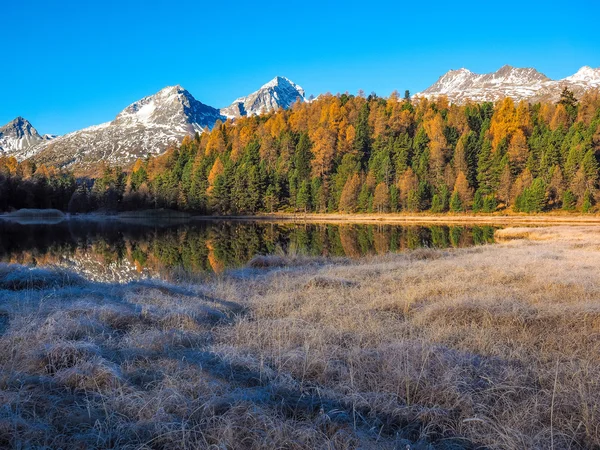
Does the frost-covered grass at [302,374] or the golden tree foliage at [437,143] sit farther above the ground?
the golden tree foliage at [437,143]

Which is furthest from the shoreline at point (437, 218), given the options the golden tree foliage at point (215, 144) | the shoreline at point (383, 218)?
the golden tree foliage at point (215, 144)

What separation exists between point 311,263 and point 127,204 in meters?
82.6

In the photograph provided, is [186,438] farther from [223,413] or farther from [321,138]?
[321,138]

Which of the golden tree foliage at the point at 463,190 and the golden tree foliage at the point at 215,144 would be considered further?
the golden tree foliage at the point at 215,144

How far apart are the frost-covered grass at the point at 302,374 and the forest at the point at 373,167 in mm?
62850

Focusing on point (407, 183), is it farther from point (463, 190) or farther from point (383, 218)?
point (383, 218)

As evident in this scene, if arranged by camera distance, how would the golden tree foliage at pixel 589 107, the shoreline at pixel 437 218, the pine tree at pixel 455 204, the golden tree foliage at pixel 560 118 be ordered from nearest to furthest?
the shoreline at pixel 437 218
the pine tree at pixel 455 204
the golden tree foliage at pixel 589 107
the golden tree foliage at pixel 560 118

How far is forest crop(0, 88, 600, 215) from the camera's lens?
220 ft

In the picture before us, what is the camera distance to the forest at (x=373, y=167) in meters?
67.0

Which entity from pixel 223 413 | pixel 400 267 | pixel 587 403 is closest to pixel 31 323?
pixel 223 413

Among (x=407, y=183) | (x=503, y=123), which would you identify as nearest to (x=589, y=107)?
(x=503, y=123)

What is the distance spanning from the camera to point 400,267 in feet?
48.1

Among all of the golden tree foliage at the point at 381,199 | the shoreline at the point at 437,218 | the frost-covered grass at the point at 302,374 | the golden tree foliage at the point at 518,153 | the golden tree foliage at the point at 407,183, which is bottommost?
the shoreline at the point at 437,218

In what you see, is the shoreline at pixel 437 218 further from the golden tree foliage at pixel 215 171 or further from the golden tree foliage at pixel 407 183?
the golden tree foliage at pixel 215 171
